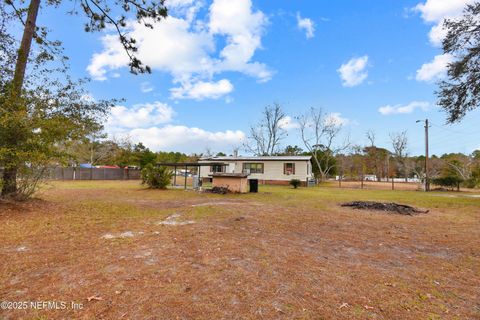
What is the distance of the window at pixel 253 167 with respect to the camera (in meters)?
26.0

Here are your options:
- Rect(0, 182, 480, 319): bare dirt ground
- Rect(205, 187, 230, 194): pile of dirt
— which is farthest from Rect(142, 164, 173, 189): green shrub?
Rect(0, 182, 480, 319): bare dirt ground

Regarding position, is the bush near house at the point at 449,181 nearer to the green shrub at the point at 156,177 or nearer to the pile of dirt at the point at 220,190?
the pile of dirt at the point at 220,190

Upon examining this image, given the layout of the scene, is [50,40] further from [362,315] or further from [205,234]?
[362,315]

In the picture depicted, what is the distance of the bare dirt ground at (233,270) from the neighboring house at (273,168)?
60.2 ft

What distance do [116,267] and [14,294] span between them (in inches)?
37.7

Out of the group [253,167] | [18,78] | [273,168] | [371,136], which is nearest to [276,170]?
[273,168]

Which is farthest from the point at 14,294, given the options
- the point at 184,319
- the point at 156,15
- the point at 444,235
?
the point at 156,15

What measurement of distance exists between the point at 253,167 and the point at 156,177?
11811 mm

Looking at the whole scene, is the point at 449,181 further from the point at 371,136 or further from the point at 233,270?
the point at 233,270

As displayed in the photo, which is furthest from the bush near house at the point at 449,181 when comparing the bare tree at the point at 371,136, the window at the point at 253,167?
the window at the point at 253,167

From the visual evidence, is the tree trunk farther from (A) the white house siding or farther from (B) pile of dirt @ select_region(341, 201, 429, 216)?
(A) the white house siding

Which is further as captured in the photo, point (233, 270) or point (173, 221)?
point (173, 221)

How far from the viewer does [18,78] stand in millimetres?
7621

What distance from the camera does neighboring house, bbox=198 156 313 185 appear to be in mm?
24422
